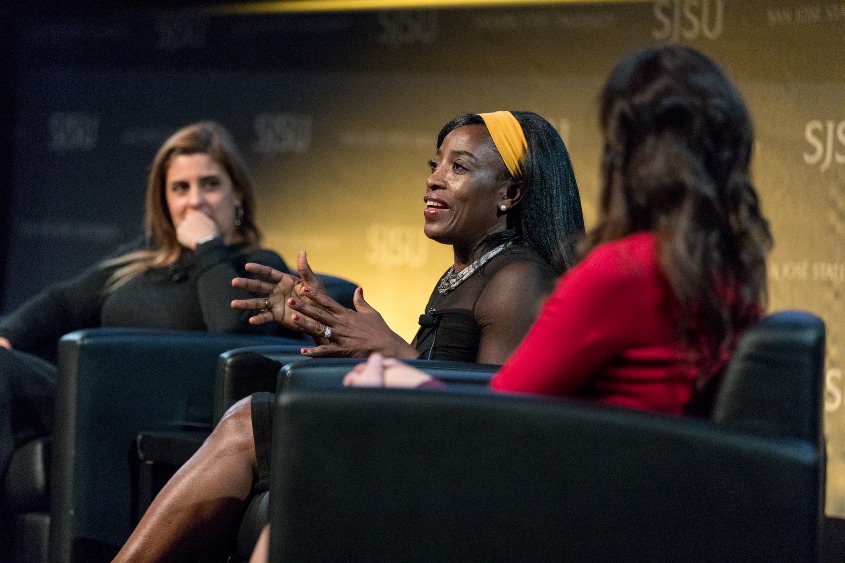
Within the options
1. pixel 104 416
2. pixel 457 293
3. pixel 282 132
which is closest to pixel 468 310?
pixel 457 293

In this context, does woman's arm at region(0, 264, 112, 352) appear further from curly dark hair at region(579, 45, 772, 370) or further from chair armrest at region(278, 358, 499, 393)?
curly dark hair at region(579, 45, 772, 370)

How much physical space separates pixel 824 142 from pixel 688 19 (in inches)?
25.9

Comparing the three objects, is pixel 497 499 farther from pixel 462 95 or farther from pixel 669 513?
pixel 462 95

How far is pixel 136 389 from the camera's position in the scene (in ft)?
9.29

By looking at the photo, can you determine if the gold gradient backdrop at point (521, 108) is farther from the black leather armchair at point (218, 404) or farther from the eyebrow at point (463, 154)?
the black leather armchair at point (218, 404)

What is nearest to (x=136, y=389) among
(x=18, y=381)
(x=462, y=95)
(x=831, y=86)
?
(x=18, y=381)

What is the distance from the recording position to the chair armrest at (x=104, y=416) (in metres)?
2.71

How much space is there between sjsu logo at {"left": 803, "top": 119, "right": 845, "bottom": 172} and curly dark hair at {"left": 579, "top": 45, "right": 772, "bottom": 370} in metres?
2.44

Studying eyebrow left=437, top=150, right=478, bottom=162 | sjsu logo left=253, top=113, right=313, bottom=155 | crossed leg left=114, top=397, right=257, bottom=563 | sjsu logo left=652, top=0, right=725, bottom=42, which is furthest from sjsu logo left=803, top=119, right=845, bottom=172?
crossed leg left=114, top=397, right=257, bottom=563

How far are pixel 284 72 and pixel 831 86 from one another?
7.27 feet

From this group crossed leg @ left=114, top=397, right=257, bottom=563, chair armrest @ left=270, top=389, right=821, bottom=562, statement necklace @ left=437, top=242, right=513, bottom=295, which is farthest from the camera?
statement necklace @ left=437, top=242, right=513, bottom=295

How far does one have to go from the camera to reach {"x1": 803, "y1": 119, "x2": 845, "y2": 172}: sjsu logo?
3783 millimetres

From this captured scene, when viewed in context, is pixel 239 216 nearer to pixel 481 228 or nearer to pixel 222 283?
pixel 222 283

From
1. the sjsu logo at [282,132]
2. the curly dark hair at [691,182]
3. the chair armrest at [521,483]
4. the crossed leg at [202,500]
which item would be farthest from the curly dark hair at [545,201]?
the sjsu logo at [282,132]
